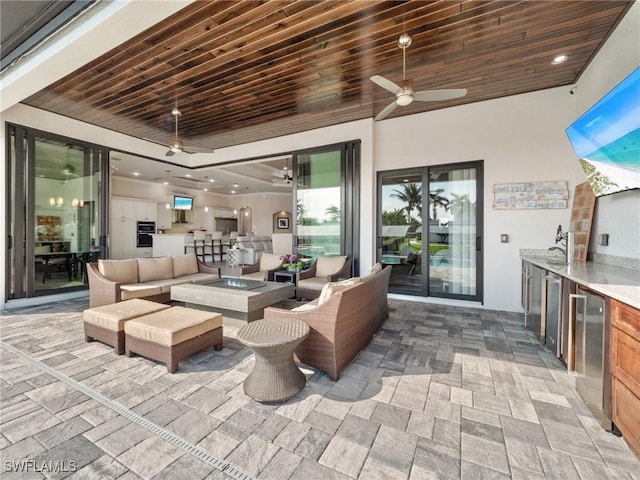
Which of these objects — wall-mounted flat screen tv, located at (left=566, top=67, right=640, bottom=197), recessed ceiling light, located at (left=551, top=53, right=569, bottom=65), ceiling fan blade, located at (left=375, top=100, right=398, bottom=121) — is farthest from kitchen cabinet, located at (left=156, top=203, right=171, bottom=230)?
wall-mounted flat screen tv, located at (left=566, top=67, right=640, bottom=197)

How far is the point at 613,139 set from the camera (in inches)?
92.4

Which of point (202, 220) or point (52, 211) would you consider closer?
point (52, 211)

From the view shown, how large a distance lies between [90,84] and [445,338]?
580 centimetres

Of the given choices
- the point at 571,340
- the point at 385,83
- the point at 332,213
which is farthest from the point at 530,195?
the point at 332,213

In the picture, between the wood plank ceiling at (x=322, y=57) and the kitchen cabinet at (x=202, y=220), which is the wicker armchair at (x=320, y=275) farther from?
the kitchen cabinet at (x=202, y=220)

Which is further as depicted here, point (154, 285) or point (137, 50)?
point (154, 285)

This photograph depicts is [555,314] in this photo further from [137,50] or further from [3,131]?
[3,131]

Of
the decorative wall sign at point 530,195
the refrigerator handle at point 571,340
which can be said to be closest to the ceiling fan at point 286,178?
the decorative wall sign at point 530,195

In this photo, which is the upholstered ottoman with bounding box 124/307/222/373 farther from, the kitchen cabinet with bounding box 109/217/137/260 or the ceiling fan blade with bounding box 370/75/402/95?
the kitchen cabinet with bounding box 109/217/137/260

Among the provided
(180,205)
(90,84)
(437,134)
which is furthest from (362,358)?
(180,205)

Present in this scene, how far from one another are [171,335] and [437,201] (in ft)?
14.6

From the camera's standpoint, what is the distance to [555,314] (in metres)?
2.59

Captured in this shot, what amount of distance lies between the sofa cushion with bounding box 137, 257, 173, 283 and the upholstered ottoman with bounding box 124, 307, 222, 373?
1.90 m

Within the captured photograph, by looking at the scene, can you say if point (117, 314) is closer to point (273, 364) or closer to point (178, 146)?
point (273, 364)
